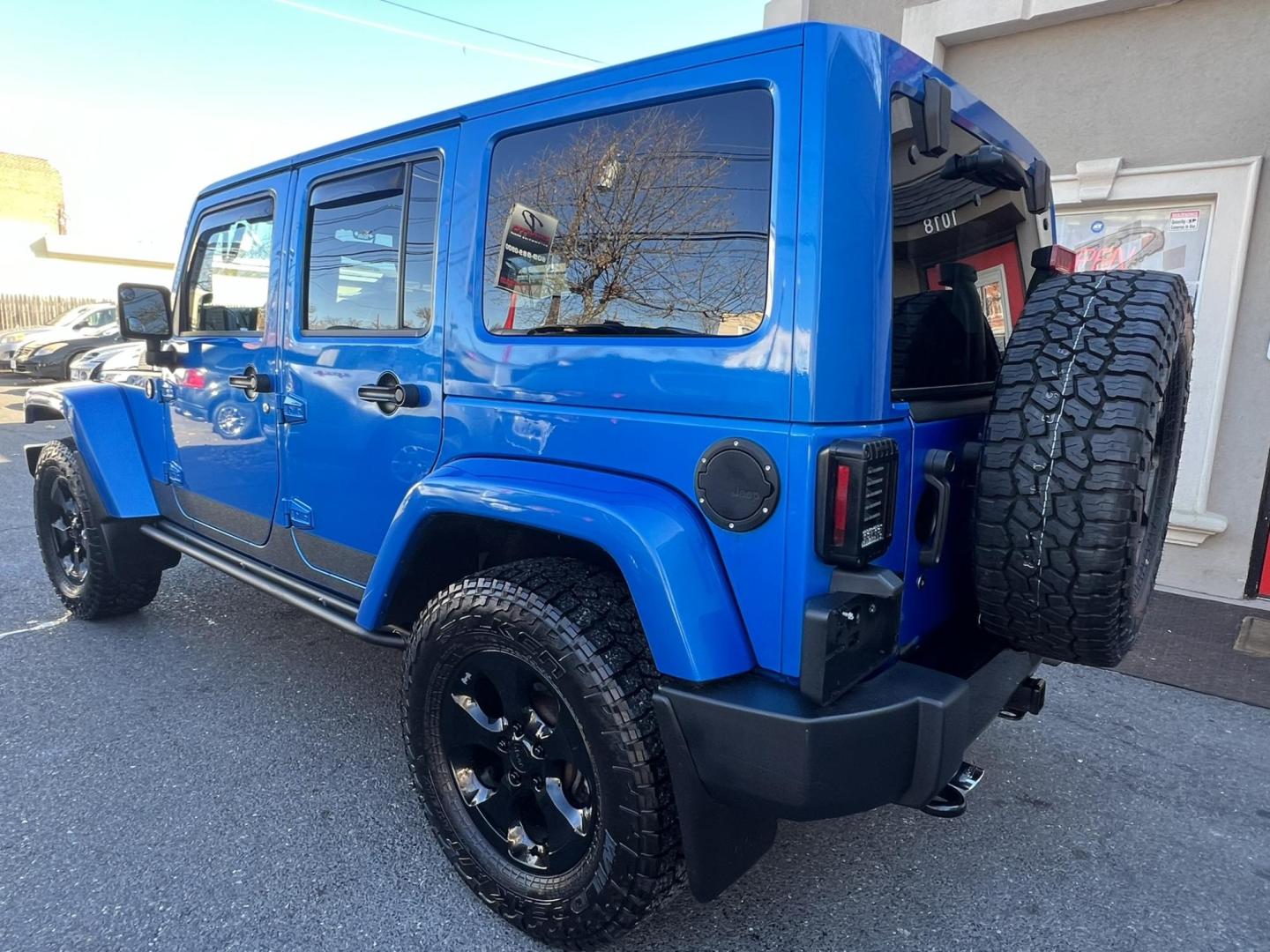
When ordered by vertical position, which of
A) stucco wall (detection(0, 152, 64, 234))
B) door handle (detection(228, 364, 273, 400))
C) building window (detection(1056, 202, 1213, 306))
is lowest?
door handle (detection(228, 364, 273, 400))

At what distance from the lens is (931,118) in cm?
181

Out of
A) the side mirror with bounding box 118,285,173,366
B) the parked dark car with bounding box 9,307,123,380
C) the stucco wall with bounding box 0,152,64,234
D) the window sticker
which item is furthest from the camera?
the stucco wall with bounding box 0,152,64,234

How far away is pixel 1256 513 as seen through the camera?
488 centimetres

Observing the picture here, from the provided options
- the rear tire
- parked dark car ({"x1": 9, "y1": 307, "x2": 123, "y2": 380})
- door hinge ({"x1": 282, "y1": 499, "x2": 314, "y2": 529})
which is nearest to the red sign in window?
door hinge ({"x1": 282, "y1": 499, "x2": 314, "y2": 529})

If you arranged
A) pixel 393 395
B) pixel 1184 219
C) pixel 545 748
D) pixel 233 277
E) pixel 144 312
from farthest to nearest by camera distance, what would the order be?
1. pixel 1184 219
2. pixel 144 312
3. pixel 233 277
4. pixel 393 395
5. pixel 545 748

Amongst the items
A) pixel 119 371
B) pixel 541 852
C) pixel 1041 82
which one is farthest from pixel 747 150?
pixel 1041 82

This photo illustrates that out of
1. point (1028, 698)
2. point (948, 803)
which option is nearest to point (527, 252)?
point (948, 803)

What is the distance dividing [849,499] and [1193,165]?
15.6 feet

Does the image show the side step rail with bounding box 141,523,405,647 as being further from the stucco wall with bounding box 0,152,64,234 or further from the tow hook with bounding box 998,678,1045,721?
the stucco wall with bounding box 0,152,64,234

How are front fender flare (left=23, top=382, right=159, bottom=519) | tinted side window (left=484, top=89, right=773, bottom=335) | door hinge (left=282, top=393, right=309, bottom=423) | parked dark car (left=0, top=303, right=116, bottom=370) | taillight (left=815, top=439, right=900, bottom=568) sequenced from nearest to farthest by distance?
taillight (left=815, top=439, right=900, bottom=568), tinted side window (left=484, top=89, right=773, bottom=335), door hinge (left=282, top=393, right=309, bottom=423), front fender flare (left=23, top=382, right=159, bottom=519), parked dark car (left=0, top=303, right=116, bottom=370)

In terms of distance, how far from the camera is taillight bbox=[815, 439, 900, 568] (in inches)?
62.7

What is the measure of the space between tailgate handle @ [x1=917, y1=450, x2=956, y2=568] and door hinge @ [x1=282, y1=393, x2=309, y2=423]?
199 cm

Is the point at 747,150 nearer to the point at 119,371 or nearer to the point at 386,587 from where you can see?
the point at 386,587

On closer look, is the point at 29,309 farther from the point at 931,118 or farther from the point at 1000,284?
the point at 931,118
